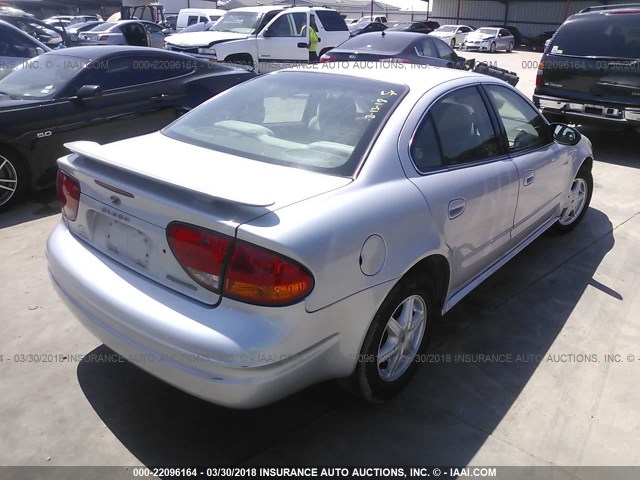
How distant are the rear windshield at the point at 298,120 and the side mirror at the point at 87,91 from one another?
2.66m

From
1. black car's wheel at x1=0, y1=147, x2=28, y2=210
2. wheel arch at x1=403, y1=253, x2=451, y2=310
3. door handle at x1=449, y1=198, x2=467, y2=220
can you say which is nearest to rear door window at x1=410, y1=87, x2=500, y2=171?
door handle at x1=449, y1=198, x2=467, y2=220

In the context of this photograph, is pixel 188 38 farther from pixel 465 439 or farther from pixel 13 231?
pixel 465 439

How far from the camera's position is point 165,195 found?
85.4 inches

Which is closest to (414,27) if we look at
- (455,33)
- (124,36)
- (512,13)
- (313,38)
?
(455,33)

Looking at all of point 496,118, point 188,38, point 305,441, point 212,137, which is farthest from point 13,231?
point 188,38

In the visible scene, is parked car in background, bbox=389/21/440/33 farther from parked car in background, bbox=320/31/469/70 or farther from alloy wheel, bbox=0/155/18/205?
alloy wheel, bbox=0/155/18/205

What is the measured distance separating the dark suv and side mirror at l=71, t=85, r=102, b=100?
6.32 metres

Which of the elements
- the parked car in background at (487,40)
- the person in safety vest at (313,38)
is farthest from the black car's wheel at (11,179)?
the parked car in background at (487,40)

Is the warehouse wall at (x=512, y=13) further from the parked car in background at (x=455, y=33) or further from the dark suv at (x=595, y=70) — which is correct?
the dark suv at (x=595, y=70)

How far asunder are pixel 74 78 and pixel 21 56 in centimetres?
370

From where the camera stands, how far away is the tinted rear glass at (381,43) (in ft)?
33.8

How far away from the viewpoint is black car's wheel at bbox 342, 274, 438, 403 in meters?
2.40

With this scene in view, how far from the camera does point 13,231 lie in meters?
4.68

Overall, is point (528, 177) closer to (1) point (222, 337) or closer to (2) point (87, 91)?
(1) point (222, 337)
